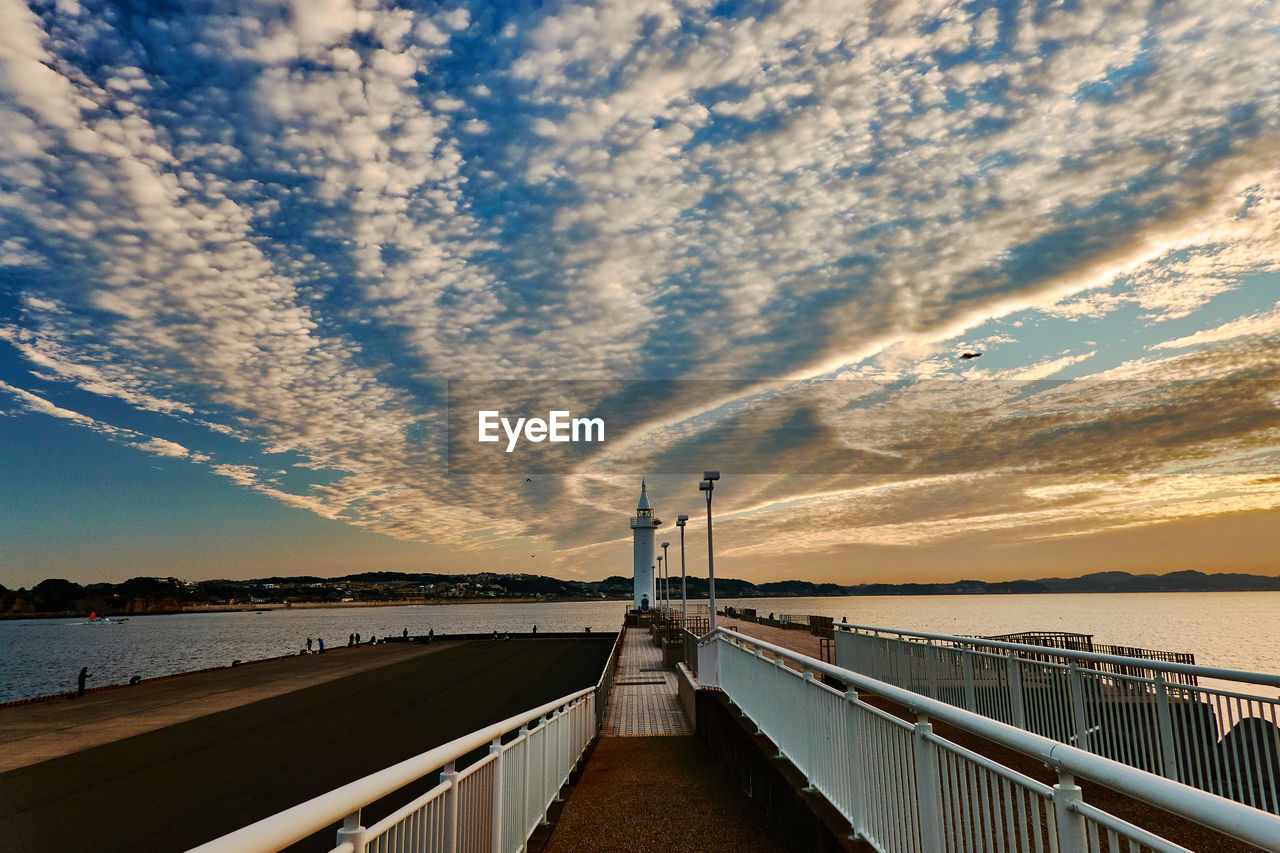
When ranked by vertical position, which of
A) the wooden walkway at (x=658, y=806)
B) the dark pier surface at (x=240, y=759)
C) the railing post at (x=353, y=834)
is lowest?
the dark pier surface at (x=240, y=759)

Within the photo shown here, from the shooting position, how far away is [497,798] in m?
5.16

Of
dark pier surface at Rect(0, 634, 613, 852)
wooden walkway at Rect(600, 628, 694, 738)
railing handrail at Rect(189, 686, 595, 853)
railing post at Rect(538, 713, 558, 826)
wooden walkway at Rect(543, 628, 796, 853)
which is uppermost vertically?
railing handrail at Rect(189, 686, 595, 853)

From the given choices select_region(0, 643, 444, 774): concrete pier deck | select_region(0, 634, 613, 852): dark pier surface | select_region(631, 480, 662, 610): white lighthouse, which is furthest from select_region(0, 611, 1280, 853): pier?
select_region(631, 480, 662, 610): white lighthouse

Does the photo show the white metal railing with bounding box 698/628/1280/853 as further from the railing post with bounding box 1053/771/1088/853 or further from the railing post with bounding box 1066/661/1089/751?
the railing post with bounding box 1066/661/1089/751

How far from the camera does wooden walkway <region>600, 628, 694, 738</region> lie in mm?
17028

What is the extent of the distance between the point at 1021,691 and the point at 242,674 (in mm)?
51226

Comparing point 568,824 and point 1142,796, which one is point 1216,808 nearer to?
point 1142,796

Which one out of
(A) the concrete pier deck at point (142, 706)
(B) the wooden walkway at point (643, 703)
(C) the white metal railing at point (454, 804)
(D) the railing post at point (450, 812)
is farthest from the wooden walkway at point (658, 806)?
(A) the concrete pier deck at point (142, 706)

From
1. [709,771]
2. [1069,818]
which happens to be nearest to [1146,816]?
[1069,818]

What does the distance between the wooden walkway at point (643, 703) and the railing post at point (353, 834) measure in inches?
504

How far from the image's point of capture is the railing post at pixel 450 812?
4094mm

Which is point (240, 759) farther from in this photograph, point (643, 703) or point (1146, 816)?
point (1146, 816)

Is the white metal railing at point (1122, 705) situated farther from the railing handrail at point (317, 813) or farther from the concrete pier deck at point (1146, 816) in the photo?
the railing handrail at point (317, 813)

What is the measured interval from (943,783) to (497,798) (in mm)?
2957
